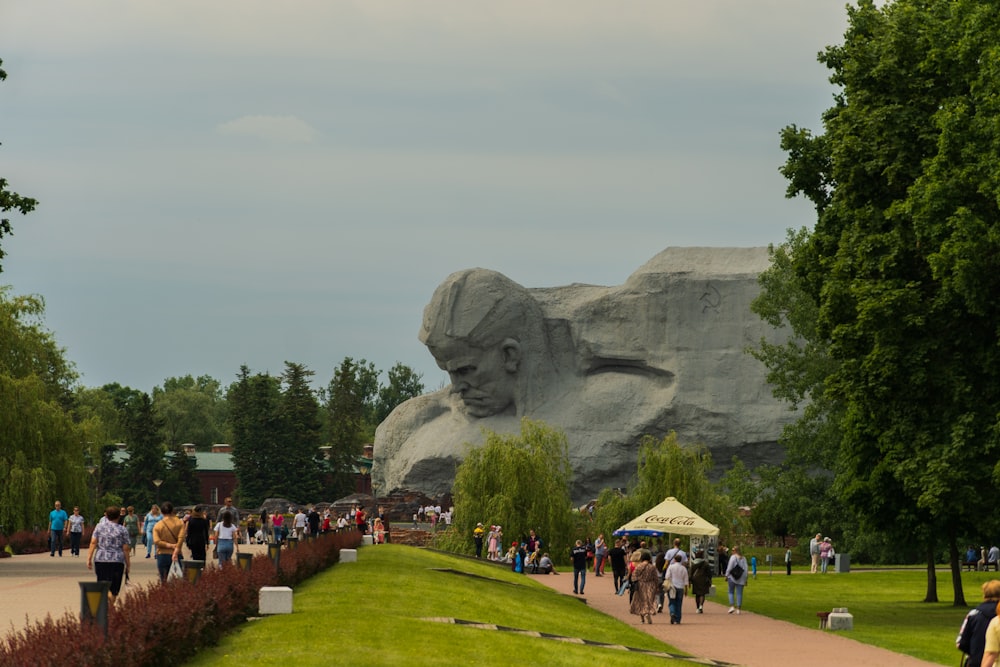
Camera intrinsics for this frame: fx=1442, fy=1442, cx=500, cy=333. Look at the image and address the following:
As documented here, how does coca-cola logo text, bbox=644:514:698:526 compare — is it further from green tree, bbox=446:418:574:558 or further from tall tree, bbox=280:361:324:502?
tall tree, bbox=280:361:324:502

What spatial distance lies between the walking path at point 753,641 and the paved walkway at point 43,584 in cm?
897

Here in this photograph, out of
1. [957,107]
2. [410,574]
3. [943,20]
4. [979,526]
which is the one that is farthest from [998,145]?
[410,574]

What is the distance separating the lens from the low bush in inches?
456

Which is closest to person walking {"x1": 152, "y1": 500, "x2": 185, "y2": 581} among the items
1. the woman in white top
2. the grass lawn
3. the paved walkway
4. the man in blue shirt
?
the paved walkway

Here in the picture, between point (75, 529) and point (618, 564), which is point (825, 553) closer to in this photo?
point (618, 564)

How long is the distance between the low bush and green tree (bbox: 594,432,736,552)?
2548 centimetres

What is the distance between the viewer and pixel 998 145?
24.8m

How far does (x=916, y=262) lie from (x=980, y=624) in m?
15.5

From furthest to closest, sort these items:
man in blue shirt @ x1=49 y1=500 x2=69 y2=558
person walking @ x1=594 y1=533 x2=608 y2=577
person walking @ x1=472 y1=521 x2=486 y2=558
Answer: person walking @ x1=472 y1=521 x2=486 y2=558, person walking @ x1=594 y1=533 x2=608 y2=577, man in blue shirt @ x1=49 y1=500 x2=69 y2=558

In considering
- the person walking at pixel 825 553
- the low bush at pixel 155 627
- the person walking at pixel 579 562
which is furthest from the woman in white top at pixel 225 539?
the person walking at pixel 825 553

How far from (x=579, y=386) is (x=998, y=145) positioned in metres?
40.8

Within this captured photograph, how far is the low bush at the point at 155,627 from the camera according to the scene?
38.0 ft

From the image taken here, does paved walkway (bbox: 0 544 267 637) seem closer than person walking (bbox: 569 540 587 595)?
Yes

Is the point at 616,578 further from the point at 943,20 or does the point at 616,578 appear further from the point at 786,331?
the point at 786,331
